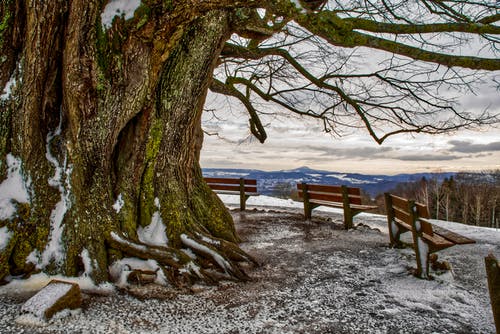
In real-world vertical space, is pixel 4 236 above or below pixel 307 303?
above

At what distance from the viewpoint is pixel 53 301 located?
3023mm

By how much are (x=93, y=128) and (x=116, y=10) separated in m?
1.30

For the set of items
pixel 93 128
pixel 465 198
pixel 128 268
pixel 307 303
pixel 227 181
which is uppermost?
pixel 93 128

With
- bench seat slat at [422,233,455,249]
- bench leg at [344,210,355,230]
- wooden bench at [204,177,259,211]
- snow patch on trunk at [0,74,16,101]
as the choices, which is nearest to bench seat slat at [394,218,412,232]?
bench seat slat at [422,233,455,249]

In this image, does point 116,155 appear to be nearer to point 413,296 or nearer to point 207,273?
point 207,273

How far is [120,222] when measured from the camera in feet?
14.1

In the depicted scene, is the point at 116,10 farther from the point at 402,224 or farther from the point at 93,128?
the point at 402,224

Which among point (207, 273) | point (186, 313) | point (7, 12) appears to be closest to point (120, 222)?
point (207, 273)

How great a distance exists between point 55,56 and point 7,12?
67 centimetres

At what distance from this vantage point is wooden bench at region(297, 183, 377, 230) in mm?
7473

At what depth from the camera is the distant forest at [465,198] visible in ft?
140

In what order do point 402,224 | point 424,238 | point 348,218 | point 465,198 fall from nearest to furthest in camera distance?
1. point 424,238
2. point 402,224
3. point 348,218
4. point 465,198

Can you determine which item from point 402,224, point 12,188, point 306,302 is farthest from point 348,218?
point 12,188

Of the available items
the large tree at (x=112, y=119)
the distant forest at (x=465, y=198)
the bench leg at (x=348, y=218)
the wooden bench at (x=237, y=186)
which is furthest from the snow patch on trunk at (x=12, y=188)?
the distant forest at (x=465, y=198)
